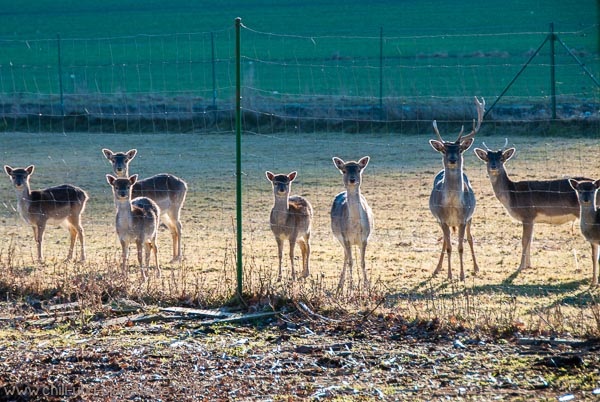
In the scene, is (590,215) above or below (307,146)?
below

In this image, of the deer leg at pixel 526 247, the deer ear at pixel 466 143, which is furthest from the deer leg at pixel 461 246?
the deer ear at pixel 466 143

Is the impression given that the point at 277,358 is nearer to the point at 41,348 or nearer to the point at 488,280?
the point at 41,348

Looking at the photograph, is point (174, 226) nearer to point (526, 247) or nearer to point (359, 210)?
point (359, 210)

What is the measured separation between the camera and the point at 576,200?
41.0 feet

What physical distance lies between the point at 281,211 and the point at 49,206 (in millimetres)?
3691

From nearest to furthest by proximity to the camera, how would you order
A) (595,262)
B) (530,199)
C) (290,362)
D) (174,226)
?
(290,362)
(595,262)
(530,199)
(174,226)

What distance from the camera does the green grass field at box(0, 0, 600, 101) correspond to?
28828mm

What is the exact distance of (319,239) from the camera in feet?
46.5

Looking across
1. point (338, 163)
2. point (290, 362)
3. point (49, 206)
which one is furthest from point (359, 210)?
point (49, 206)

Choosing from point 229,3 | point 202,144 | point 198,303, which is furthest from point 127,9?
point 198,303

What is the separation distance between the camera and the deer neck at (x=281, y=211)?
1229 cm

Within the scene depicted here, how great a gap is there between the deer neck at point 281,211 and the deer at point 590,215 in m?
3.61

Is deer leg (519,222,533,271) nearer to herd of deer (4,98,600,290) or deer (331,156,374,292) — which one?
herd of deer (4,98,600,290)

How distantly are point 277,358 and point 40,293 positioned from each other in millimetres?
3350
